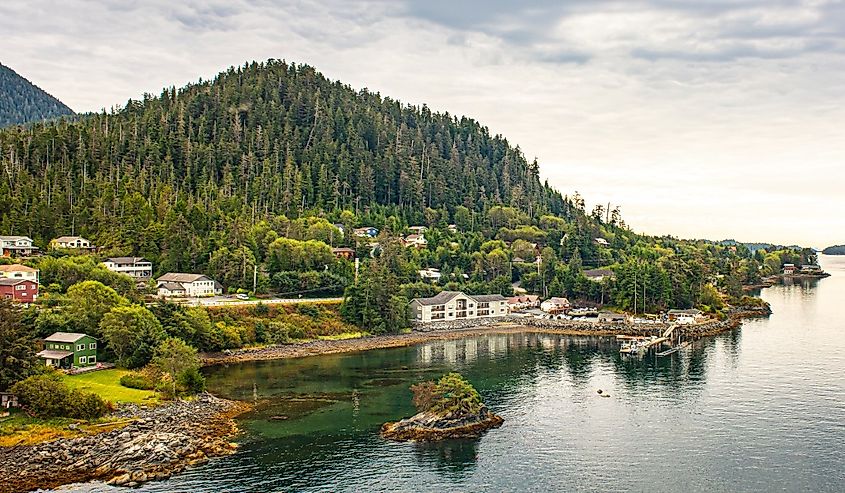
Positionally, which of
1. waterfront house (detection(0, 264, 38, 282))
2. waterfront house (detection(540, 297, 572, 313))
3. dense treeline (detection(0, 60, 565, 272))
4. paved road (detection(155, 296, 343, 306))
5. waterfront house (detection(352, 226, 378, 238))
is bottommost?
→ waterfront house (detection(540, 297, 572, 313))

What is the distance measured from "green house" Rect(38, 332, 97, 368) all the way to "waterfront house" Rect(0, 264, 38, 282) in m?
13.9

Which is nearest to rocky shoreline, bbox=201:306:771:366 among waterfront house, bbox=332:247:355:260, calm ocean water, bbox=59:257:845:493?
calm ocean water, bbox=59:257:845:493

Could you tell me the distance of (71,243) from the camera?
226 feet

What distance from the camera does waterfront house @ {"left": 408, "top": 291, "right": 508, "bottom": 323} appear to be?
71.2 m

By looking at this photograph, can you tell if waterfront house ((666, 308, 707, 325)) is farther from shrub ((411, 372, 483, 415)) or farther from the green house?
the green house

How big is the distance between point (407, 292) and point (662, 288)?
27.6m

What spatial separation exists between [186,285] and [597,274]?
49345mm

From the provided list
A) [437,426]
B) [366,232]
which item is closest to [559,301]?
[366,232]

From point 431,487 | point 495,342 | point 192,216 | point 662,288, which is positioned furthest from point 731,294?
point 431,487

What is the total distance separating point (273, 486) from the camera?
2705 centimetres

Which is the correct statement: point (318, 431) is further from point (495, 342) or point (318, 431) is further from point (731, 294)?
point (731, 294)

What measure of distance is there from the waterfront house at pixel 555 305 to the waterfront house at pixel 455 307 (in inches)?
183

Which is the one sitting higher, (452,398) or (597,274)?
(597,274)

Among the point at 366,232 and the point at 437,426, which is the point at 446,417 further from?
the point at 366,232
